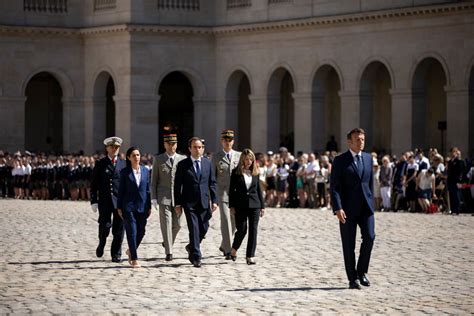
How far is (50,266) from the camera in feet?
68.1

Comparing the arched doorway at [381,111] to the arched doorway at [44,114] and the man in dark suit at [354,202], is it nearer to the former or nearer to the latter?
the arched doorway at [44,114]

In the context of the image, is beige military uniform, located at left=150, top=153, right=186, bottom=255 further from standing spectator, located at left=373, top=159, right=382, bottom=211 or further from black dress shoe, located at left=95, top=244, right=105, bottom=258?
standing spectator, located at left=373, top=159, right=382, bottom=211

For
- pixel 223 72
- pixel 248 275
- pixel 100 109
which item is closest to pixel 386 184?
pixel 248 275

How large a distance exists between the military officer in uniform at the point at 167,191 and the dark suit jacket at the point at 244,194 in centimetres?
97

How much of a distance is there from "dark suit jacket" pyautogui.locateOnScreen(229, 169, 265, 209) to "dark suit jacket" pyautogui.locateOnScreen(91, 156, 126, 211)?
71.2 inches

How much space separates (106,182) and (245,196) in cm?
220

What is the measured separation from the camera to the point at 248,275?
64.2 ft

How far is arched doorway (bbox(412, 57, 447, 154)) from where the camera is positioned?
145 ft

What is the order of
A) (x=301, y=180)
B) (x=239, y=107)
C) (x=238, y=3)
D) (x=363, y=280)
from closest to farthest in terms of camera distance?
1. (x=363, y=280)
2. (x=301, y=180)
3. (x=238, y=3)
4. (x=239, y=107)

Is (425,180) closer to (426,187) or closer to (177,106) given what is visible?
(426,187)

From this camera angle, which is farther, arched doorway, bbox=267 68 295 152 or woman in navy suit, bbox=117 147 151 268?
arched doorway, bbox=267 68 295 152

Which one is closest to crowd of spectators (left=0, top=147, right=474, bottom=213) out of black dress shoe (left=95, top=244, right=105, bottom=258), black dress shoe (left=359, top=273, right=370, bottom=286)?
black dress shoe (left=95, top=244, right=105, bottom=258)

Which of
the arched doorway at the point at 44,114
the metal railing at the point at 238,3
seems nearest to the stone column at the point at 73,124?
the arched doorway at the point at 44,114

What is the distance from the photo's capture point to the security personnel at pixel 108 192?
21.6m
